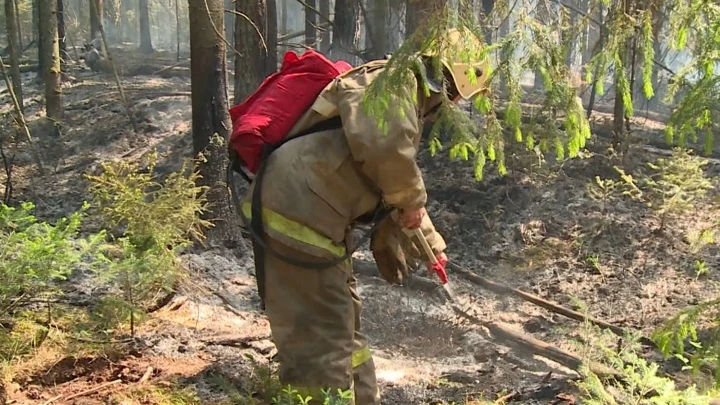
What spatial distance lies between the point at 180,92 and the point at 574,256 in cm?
938

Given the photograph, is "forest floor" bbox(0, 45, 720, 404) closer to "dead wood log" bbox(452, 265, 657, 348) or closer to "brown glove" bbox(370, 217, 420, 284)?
"dead wood log" bbox(452, 265, 657, 348)

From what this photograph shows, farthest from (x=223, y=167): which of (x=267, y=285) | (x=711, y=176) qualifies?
(x=711, y=176)

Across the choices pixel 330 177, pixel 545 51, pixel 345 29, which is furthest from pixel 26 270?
pixel 345 29

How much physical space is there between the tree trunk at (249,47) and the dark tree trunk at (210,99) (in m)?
1.40

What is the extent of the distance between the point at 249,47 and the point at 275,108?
4640 mm

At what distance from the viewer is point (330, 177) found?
2.89 meters

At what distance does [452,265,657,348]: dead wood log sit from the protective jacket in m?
2.82

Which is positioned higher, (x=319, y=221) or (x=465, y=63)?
(x=465, y=63)

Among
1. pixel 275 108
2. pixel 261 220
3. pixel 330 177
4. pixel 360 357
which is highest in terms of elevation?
pixel 275 108

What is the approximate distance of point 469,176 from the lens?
325 inches

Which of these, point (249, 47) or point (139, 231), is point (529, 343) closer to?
point (139, 231)

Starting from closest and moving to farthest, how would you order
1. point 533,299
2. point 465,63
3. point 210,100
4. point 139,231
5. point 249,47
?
point 465,63, point 139,231, point 210,100, point 533,299, point 249,47

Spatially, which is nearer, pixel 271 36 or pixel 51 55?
pixel 271 36

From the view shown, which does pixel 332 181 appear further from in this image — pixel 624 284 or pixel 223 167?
pixel 624 284
